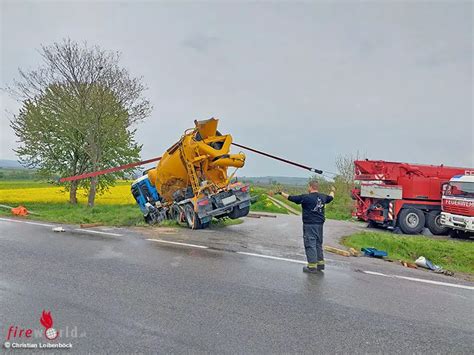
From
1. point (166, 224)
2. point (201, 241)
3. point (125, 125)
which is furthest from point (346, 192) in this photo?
point (201, 241)

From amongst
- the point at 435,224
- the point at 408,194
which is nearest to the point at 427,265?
the point at 408,194

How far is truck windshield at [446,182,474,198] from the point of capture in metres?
13.3

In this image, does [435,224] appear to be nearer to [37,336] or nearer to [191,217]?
[191,217]

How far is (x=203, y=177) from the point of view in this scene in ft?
39.8

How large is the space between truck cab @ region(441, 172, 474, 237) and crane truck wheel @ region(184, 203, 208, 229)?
8757 millimetres

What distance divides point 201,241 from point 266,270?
334 cm

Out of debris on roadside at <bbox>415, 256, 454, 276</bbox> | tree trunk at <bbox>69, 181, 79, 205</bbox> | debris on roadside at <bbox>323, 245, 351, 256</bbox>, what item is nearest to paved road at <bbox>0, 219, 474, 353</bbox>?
debris on roadside at <bbox>323, 245, 351, 256</bbox>

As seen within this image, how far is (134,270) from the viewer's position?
6449 millimetres

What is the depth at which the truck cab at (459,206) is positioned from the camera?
13.1 meters

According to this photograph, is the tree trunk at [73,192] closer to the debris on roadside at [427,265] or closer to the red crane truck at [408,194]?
the red crane truck at [408,194]

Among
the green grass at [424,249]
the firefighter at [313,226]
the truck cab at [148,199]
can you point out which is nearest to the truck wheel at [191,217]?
the truck cab at [148,199]

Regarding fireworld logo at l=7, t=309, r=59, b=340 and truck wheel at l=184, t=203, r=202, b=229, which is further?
truck wheel at l=184, t=203, r=202, b=229

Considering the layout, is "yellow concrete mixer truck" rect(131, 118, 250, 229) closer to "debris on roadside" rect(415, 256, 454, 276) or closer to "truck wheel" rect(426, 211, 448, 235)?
"debris on roadside" rect(415, 256, 454, 276)

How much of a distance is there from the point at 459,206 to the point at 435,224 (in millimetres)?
1848
